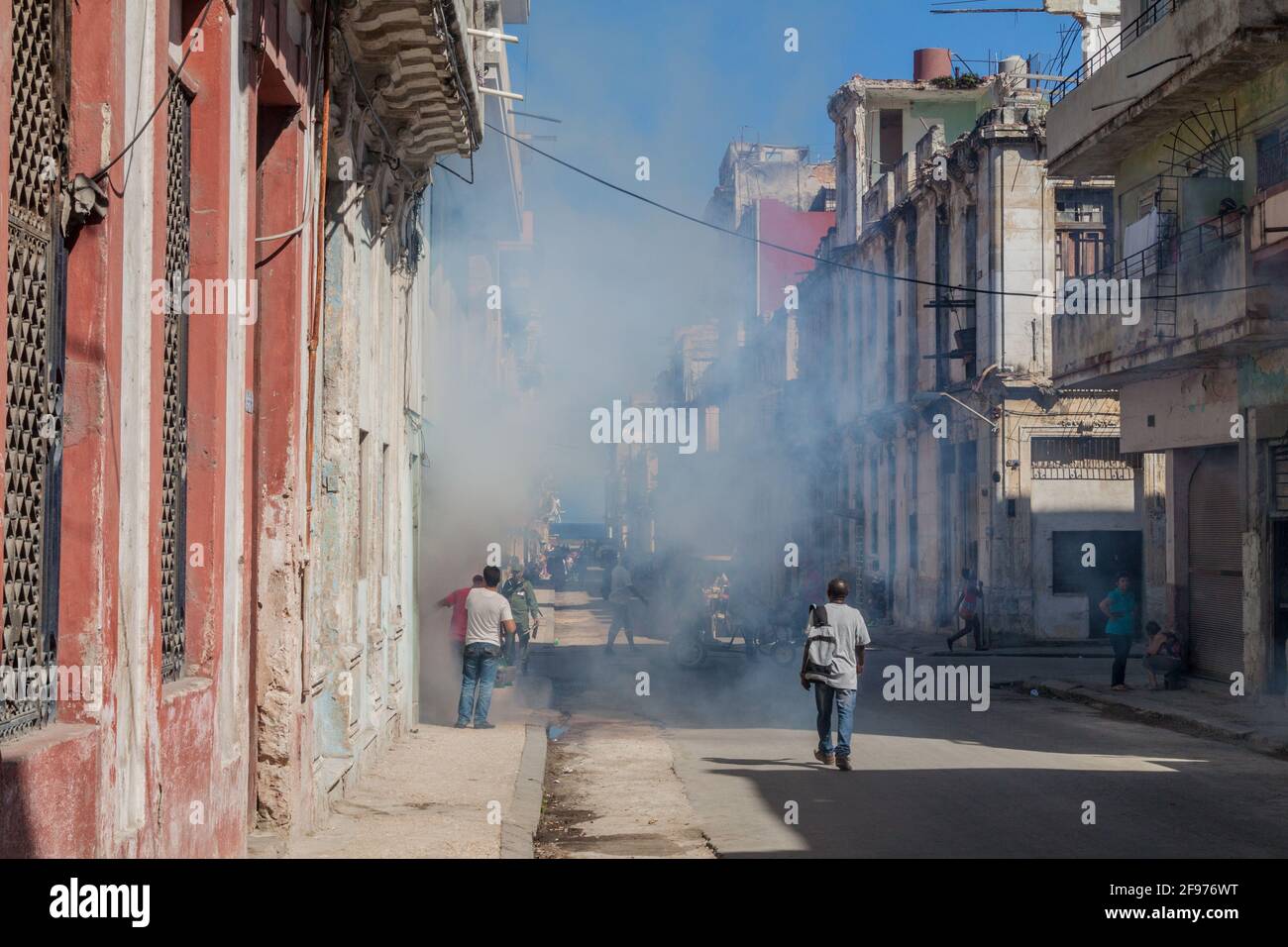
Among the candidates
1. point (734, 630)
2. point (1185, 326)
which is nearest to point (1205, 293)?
point (1185, 326)

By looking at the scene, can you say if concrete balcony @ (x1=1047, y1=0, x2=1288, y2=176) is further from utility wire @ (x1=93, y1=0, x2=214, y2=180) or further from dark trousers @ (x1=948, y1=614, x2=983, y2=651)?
utility wire @ (x1=93, y1=0, x2=214, y2=180)

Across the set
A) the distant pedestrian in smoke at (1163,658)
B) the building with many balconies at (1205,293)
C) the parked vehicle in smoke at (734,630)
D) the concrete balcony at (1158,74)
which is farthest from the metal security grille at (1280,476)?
the parked vehicle in smoke at (734,630)

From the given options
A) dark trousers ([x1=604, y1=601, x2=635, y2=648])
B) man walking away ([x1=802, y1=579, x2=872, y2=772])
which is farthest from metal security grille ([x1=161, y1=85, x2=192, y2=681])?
dark trousers ([x1=604, y1=601, x2=635, y2=648])

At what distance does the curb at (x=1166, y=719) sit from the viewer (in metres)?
14.1

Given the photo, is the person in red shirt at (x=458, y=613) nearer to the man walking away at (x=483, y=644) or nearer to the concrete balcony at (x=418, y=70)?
the man walking away at (x=483, y=644)

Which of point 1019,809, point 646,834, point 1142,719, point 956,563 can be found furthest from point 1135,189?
point 646,834

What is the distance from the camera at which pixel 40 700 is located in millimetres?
4996

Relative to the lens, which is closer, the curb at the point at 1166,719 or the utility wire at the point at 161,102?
the utility wire at the point at 161,102

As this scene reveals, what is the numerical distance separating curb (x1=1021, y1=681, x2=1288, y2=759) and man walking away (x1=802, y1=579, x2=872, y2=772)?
4347mm

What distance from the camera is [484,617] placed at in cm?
1487

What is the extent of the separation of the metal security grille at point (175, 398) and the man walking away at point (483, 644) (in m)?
7.82

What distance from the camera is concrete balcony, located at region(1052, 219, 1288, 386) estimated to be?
16578 mm

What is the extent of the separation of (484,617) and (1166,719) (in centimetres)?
765

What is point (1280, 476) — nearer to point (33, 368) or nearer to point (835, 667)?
point (835, 667)
